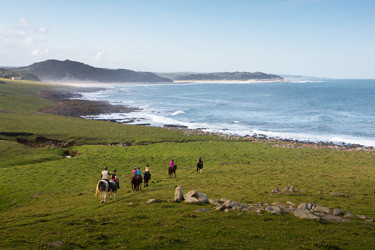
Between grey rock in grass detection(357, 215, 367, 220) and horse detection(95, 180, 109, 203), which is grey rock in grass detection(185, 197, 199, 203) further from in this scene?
grey rock in grass detection(357, 215, 367, 220)

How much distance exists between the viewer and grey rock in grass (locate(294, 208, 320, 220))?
17.8 metres

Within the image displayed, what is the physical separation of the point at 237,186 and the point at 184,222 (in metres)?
12.9

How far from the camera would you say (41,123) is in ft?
208

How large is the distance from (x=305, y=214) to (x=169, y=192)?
1222cm

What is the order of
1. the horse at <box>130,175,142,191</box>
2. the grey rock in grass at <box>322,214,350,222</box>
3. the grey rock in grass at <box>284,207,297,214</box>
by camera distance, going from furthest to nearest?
the horse at <box>130,175,142,191</box> → the grey rock in grass at <box>284,207,297,214</box> → the grey rock in grass at <box>322,214,350,222</box>

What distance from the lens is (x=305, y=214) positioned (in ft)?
59.4

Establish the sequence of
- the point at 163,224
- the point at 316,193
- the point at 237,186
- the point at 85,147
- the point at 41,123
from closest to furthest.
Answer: the point at 163,224 → the point at 316,193 → the point at 237,186 → the point at 85,147 → the point at 41,123

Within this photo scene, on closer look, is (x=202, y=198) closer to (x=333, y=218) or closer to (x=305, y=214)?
(x=305, y=214)

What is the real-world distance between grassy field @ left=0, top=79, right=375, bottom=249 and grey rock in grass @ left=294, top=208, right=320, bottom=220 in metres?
0.52

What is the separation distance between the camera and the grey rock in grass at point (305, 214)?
17781 millimetres

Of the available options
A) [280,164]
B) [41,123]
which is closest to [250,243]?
[280,164]

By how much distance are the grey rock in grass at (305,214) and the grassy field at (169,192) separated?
523mm

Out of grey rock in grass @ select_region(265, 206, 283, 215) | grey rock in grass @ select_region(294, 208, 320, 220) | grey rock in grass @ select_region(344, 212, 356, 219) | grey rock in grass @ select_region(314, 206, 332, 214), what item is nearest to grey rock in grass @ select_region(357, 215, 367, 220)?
grey rock in grass @ select_region(344, 212, 356, 219)

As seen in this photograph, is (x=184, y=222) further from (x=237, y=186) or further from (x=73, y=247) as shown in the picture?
(x=237, y=186)
